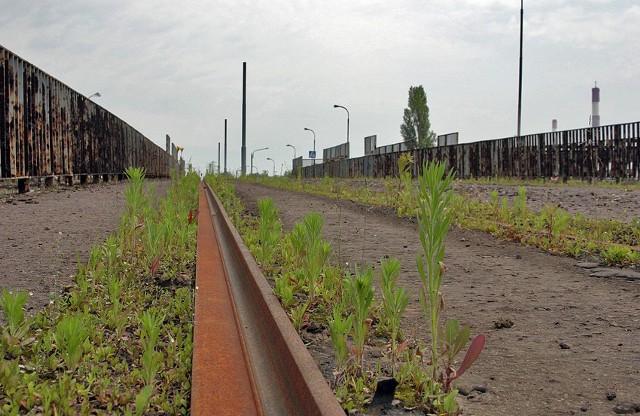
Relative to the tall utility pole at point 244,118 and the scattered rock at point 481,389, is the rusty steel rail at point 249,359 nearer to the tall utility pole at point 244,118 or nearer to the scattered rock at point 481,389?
the scattered rock at point 481,389

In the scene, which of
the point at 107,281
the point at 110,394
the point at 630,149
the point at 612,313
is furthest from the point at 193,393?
the point at 630,149

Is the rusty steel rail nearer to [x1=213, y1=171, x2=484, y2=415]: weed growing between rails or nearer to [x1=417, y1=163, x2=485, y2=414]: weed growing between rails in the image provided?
[x1=213, y1=171, x2=484, y2=415]: weed growing between rails

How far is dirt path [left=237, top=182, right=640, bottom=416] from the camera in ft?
5.89

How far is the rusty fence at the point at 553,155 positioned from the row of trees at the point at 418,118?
148 feet

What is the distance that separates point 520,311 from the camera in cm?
287

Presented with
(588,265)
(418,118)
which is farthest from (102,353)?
(418,118)

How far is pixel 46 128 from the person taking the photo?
11.5 metres

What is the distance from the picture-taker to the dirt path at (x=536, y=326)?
1.80 meters

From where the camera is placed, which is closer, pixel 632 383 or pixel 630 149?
pixel 632 383

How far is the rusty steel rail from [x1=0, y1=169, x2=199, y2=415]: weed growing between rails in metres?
0.09

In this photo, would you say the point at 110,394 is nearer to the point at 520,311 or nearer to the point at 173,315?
the point at 173,315

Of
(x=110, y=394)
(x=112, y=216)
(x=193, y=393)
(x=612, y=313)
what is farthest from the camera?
(x=112, y=216)

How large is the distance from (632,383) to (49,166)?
11.7 meters

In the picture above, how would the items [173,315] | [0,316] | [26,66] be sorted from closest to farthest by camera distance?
[0,316]
[173,315]
[26,66]
